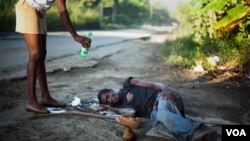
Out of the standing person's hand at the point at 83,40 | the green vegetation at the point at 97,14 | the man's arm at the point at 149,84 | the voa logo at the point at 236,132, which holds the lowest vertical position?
A: the voa logo at the point at 236,132

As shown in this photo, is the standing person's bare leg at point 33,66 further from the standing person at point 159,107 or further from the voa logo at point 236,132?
the voa logo at point 236,132

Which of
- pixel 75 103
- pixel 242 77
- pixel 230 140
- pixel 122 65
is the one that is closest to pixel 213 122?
pixel 230 140

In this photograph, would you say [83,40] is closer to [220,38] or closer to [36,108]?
[36,108]

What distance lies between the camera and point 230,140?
3.59m

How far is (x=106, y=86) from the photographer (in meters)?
6.50

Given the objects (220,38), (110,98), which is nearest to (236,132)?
(110,98)

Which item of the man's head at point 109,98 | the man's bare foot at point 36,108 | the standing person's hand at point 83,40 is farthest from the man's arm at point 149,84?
the man's bare foot at point 36,108

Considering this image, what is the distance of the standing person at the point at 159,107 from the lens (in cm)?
346

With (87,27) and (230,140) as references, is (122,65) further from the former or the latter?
(87,27)

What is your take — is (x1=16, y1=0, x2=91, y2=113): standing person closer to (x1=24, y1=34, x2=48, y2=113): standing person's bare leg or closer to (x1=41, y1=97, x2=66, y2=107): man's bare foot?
(x1=24, y1=34, x2=48, y2=113): standing person's bare leg

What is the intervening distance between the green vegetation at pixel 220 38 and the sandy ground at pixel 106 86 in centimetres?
67

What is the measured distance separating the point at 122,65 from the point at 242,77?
3103 millimetres

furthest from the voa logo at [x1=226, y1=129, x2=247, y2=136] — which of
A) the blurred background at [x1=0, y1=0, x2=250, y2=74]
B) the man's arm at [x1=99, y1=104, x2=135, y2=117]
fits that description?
the blurred background at [x1=0, y1=0, x2=250, y2=74]

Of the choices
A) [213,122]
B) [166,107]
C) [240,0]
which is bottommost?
[213,122]
